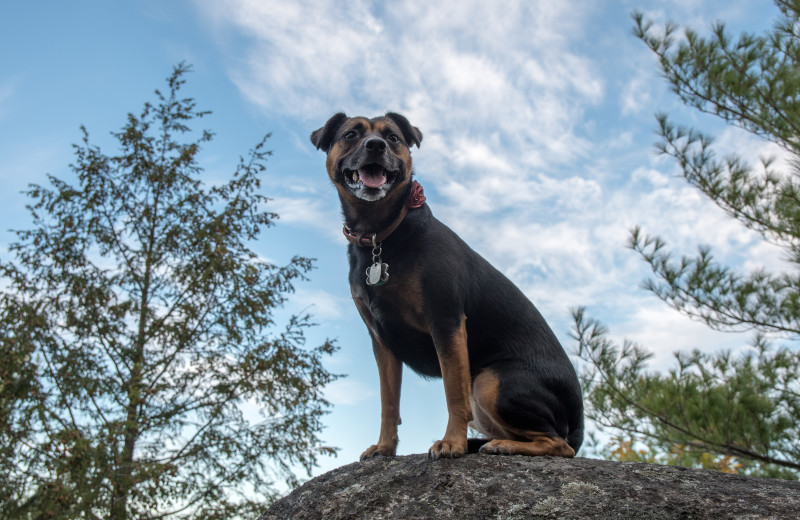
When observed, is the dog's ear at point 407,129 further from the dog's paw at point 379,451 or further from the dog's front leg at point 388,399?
the dog's paw at point 379,451

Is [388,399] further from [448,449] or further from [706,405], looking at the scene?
[706,405]

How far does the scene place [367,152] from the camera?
3.65 m

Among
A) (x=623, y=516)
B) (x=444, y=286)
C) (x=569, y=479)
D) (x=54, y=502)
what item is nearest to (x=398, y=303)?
(x=444, y=286)

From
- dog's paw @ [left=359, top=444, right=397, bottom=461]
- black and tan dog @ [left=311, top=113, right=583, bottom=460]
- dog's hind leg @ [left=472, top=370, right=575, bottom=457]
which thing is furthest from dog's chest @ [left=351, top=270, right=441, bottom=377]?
dog's paw @ [left=359, top=444, right=397, bottom=461]

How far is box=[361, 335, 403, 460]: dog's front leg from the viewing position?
371 cm

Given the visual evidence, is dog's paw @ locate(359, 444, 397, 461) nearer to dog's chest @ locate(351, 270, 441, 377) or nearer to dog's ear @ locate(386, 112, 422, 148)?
dog's chest @ locate(351, 270, 441, 377)

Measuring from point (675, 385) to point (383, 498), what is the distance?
8163mm

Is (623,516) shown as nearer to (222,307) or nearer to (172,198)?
(222,307)

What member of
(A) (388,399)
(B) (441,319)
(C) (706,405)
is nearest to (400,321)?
(B) (441,319)

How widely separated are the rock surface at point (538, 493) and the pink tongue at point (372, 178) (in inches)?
59.7

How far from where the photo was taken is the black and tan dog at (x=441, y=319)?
3.44 meters

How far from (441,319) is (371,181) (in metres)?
0.88

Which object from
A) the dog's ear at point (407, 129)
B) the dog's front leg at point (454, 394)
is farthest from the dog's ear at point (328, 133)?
the dog's front leg at point (454, 394)

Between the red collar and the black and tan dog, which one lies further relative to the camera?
the red collar
